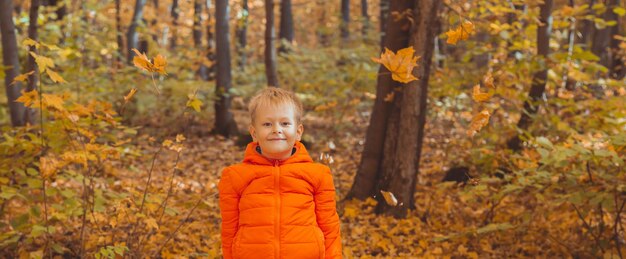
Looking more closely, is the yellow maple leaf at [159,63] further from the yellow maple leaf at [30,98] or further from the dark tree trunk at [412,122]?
the dark tree trunk at [412,122]

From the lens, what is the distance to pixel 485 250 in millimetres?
4578

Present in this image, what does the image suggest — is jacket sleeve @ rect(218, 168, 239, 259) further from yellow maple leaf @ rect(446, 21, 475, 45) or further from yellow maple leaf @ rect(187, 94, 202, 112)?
yellow maple leaf @ rect(446, 21, 475, 45)

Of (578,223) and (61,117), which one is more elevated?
(61,117)

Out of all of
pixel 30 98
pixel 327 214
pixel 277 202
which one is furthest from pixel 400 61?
pixel 30 98

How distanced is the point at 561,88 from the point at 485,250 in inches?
201

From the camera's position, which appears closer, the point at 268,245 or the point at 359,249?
the point at 268,245

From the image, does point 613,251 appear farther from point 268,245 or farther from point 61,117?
point 61,117

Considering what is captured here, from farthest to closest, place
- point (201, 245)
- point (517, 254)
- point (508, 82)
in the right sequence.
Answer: point (508, 82) → point (201, 245) → point (517, 254)

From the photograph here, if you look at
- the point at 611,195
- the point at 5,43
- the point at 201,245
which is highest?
the point at 5,43

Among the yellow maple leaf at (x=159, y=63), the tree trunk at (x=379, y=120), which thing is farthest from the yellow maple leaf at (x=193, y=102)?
the tree trunk at (x=379, y=120)

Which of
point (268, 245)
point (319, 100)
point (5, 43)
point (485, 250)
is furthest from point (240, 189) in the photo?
point (319, 100)

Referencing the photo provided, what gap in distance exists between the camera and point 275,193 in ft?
7.79

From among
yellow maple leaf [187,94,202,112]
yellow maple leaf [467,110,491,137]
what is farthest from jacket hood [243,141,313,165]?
yellow maple leaf [467,110,491,137]

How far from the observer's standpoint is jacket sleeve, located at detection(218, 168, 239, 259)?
7.93 feet
